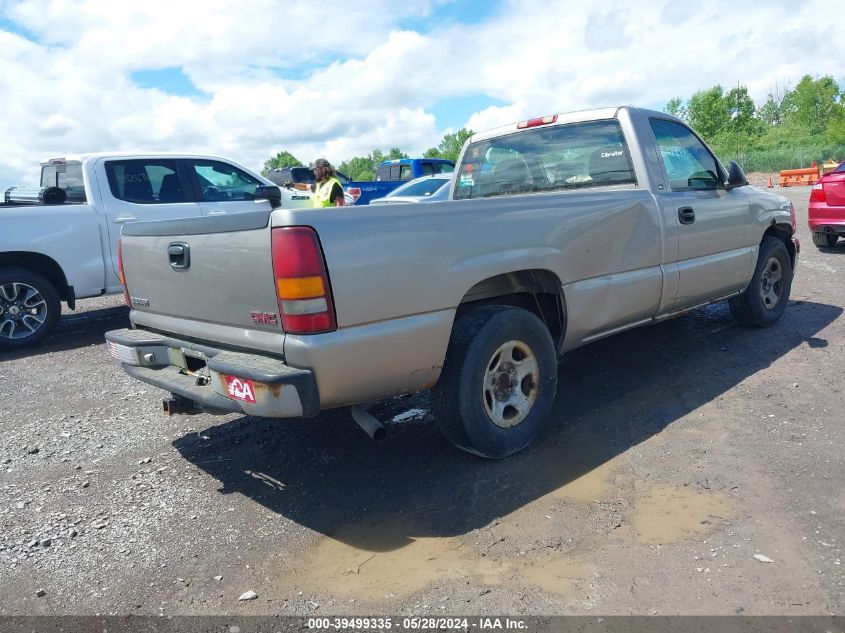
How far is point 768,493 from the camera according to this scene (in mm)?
3238

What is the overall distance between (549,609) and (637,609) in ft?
1.03

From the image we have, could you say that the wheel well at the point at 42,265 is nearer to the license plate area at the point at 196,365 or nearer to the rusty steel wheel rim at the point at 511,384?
the license plate area at the point at 196,365

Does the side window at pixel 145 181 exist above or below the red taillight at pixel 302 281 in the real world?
above

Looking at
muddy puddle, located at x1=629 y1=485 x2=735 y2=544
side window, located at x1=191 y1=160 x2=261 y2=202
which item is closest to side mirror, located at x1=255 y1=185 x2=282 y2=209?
side window, located at x1=191 y1=160 x2=261 y2=202

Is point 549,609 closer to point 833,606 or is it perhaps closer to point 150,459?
point 833,606

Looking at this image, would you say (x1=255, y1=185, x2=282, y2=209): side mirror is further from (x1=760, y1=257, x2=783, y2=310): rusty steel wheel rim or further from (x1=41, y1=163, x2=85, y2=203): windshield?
Result: (x1=760, y1=257, x2=783, y2=310): rusty steel wheel rim

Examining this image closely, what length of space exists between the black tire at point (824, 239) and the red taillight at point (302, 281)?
9871mm

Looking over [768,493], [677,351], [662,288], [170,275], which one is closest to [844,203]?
[677,351]

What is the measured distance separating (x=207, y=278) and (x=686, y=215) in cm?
329

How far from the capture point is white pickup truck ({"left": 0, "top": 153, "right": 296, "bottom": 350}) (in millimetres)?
6594

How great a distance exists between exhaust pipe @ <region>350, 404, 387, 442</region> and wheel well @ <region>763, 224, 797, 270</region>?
4518mm

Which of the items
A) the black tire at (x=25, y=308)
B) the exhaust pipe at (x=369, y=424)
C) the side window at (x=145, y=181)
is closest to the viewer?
the exhaust pipe at (x=369, y=424)

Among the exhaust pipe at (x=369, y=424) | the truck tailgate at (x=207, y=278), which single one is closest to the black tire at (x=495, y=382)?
the exhaust pipe at (x=369, y=424)

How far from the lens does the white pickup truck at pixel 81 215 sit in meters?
6.59
